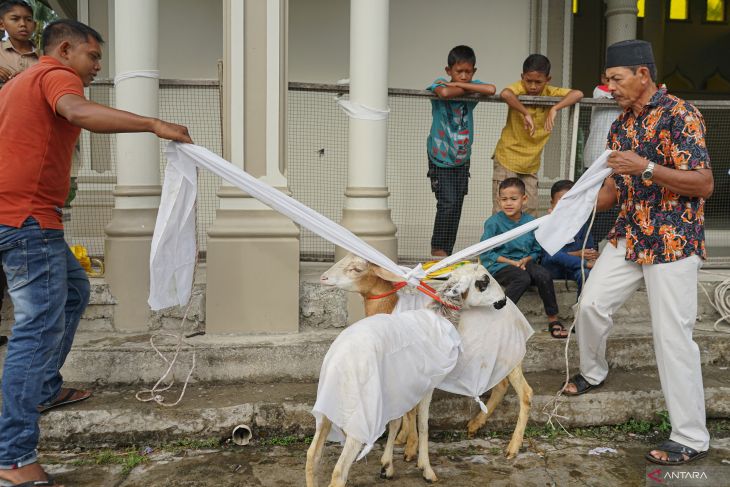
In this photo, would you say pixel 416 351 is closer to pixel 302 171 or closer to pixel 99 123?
pixel 99 123

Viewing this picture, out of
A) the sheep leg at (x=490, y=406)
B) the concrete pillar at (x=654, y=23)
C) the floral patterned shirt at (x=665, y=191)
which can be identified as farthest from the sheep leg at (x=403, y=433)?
the concrete pillar at (x=654, y=23)

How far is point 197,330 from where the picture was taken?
5.11m

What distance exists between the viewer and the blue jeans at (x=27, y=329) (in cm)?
339

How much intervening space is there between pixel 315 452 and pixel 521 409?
145cm

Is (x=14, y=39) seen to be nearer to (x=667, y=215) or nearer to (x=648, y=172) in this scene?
(x=648, y=172)

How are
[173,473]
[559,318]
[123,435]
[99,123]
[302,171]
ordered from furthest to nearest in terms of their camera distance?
[302,171]
[559,318]
[123,435]
[173,473]
[99,123]

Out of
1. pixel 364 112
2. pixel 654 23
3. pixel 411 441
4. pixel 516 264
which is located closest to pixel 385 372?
pixel 411 441

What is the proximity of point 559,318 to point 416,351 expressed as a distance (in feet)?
8.21

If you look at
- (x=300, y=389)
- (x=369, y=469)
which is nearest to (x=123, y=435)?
(x=300, y=389)

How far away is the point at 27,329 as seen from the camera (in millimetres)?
3436

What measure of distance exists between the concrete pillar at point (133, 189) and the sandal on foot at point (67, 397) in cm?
84

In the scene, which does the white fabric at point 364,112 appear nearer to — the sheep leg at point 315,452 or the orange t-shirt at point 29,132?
the orange t-shirt at point 29,132

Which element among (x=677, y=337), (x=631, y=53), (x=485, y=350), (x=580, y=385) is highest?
(x=631, y=53)

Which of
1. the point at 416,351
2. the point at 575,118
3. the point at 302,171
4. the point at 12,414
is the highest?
the point at 575,118
